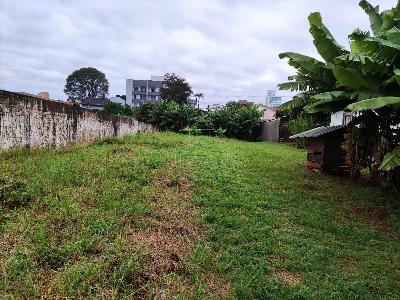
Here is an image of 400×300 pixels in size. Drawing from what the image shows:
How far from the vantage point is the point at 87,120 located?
36.3 feet

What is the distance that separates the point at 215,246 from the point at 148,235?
2.74ft

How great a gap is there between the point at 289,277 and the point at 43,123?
6471 millimetres

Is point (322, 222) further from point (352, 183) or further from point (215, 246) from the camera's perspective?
point (352, 183)

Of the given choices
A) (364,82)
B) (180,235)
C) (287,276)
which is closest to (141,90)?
(364,82)

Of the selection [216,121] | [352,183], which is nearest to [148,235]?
[352,183]

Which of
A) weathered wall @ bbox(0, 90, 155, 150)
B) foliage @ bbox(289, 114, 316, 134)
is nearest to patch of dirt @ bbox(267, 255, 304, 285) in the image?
weathered wall @ bbox(0, 90, 155, 150)

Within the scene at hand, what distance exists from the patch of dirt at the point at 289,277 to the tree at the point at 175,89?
39397 mm

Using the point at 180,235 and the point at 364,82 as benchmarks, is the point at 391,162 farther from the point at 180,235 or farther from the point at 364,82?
the point at 180,235

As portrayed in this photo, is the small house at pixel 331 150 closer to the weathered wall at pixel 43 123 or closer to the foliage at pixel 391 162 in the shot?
the foliage at pixel 391 162

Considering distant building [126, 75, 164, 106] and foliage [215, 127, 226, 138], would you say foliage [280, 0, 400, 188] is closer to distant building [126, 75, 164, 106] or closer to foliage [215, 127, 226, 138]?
foliage [215, 127, 226, 138]

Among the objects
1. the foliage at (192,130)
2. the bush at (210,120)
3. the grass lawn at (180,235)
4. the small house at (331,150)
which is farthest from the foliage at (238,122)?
the grass lawn at (180,235)

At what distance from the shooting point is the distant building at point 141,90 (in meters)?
84.8

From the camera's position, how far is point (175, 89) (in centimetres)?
4300

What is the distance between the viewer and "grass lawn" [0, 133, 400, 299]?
355cm
